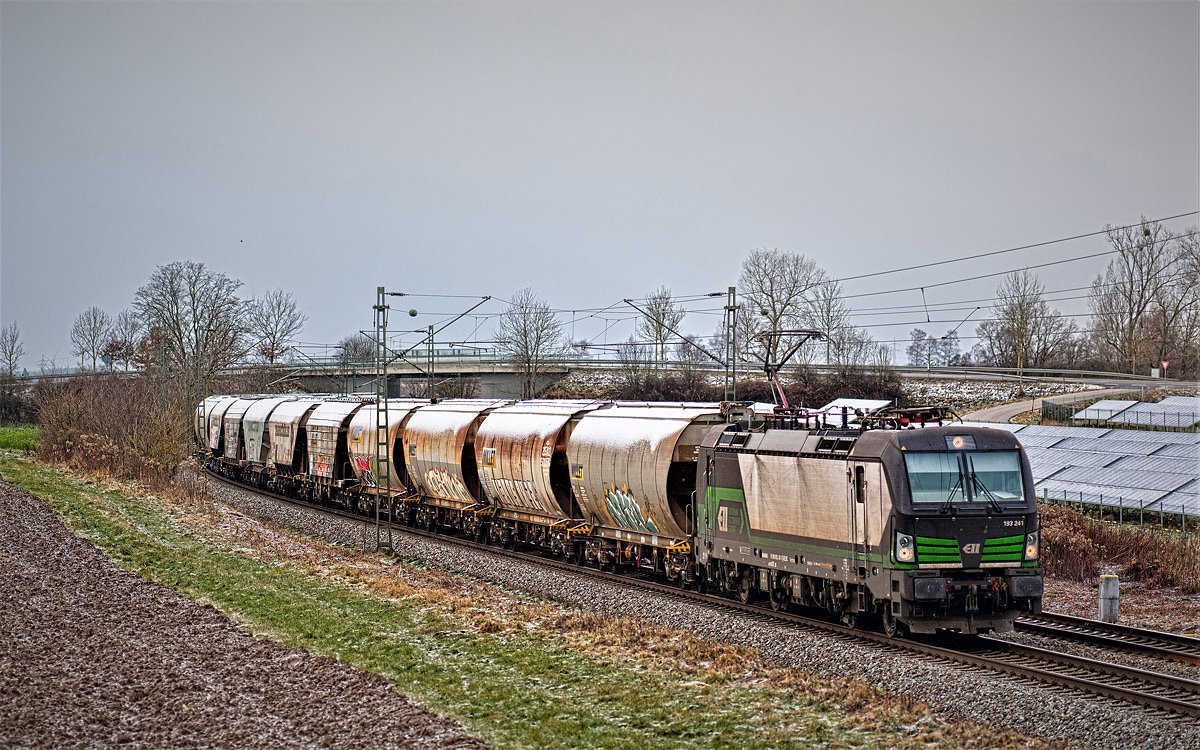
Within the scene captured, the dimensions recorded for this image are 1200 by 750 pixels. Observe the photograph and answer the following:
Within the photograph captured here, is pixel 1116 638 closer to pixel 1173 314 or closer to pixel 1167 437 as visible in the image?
pixel 1167 437

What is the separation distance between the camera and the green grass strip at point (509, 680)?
35.1ft

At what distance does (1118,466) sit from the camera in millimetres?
29453

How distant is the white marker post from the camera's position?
17375mm

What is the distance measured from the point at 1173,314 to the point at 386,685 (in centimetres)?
5852

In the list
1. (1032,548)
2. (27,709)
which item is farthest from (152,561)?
(1032,548)

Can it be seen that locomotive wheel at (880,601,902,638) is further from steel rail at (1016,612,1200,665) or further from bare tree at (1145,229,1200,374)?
bare tree at (1145,229,1200,374)

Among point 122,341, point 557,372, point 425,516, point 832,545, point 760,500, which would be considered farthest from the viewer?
point 122,341

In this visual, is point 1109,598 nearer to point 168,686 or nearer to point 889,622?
point 889,622

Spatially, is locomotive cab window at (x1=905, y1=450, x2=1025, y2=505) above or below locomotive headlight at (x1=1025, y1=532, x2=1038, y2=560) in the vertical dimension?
above

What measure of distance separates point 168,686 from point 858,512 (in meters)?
10.2

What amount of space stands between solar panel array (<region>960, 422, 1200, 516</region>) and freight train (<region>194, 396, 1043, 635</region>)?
11.0 metres

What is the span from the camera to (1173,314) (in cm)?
5738

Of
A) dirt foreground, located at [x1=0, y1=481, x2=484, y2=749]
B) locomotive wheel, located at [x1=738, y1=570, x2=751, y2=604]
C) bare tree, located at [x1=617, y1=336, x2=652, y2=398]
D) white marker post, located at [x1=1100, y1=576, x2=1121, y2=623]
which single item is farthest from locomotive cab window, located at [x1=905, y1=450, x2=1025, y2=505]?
bare tree, located at [x1=617, y1=336, x2=652, y2=398]

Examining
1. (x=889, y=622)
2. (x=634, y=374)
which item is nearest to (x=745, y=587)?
(x=889, y=622)
